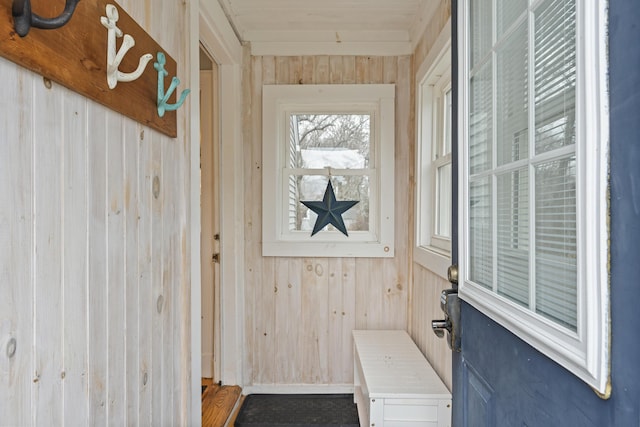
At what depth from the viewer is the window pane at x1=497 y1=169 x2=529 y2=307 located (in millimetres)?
651

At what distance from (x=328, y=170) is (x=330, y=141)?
20 cm

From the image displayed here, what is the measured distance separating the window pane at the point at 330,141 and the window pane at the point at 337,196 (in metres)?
0.09

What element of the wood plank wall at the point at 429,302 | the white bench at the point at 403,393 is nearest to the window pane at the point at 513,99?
the wood plank wall at the point at 429,302

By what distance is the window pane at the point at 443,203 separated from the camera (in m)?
1.95

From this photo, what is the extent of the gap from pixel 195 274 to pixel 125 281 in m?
0.49

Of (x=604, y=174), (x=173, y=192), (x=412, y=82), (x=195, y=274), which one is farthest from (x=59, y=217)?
(x=412, y=82)

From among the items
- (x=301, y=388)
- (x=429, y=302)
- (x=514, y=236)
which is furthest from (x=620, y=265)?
(x=301, y=388)

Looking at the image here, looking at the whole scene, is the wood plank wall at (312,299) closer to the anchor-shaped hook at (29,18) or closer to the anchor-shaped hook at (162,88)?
the anchor-shaped hook at (162,88)

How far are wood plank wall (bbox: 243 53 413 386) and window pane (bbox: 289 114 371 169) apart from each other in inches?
8.6

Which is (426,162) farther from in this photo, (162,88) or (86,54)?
(86,54)

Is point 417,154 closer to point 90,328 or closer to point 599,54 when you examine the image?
point 599,54

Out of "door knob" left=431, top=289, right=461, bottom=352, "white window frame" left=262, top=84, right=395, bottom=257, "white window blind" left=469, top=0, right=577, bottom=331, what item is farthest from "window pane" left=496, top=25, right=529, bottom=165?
"white window frame" left=262, top=84, right=395, bottom=257

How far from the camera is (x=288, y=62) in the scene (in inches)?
90.3

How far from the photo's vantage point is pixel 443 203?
6.55ft
